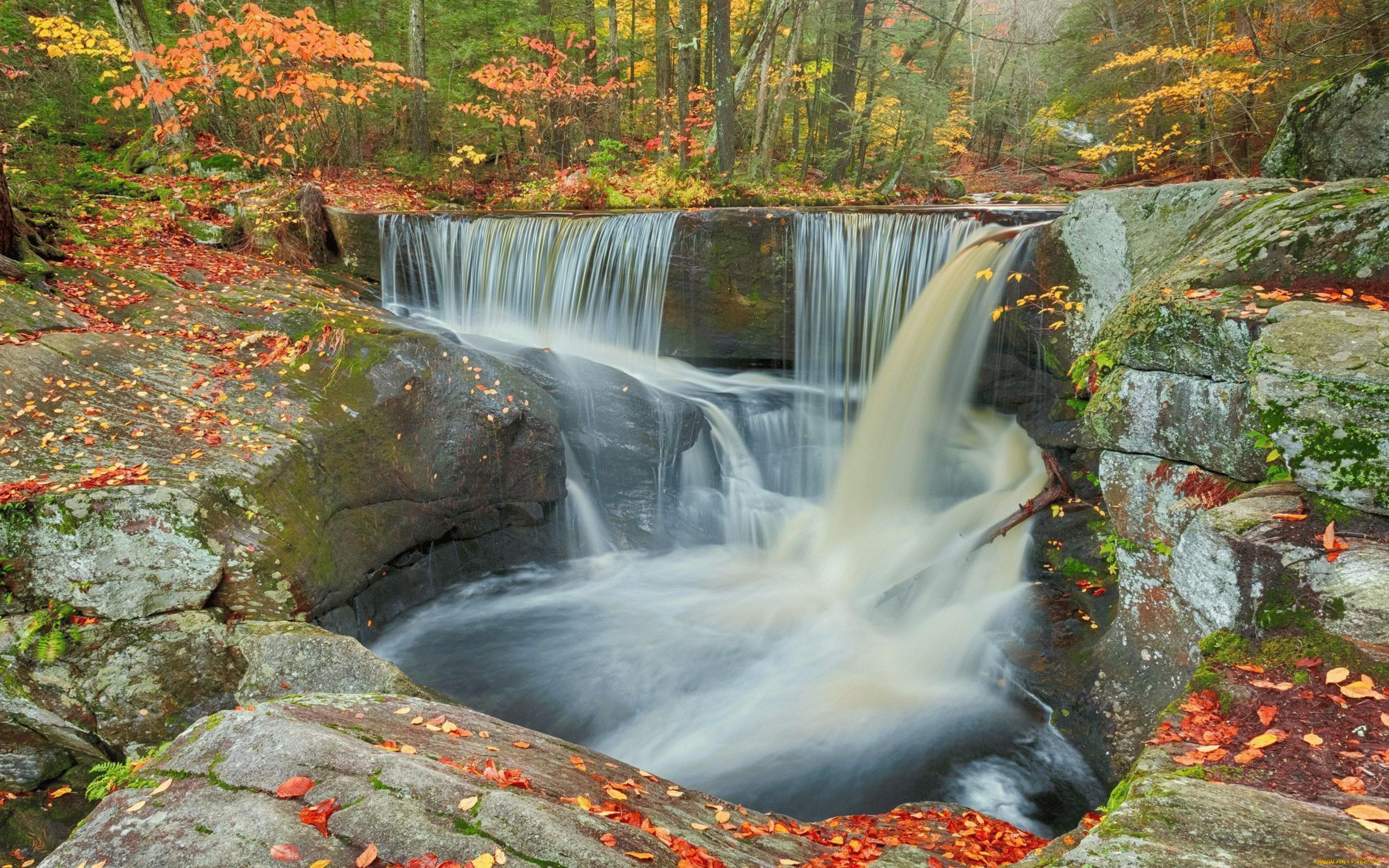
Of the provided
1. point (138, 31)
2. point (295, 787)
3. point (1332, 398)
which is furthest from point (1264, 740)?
point (138, 31)

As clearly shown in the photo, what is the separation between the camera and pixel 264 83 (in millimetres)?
11273

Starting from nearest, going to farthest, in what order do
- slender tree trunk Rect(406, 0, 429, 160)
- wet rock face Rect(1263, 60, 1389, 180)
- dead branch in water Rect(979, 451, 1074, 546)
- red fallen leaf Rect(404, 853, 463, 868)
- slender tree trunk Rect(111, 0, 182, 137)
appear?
red fallen leaf Rect(404, 853, 463, 868) < wet rock face Rect(1263, 60, 1389, 180) < dead branch in water Rect(979, 451, 1074, 546) < slender tree trunk Rect(111, 0, 182, 137) < slender tree trunk Rect(406, 0, 429, 160)

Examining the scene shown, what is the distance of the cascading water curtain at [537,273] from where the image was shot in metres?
9.66

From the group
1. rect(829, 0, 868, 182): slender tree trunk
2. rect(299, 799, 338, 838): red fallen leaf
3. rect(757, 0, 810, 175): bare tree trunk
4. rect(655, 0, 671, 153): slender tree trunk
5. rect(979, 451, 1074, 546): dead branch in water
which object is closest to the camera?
rect(299, 799, 338, 838): red fallen leaf

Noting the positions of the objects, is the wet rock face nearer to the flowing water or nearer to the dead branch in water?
the flowing water

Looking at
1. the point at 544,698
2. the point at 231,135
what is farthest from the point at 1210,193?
the point at 231,135

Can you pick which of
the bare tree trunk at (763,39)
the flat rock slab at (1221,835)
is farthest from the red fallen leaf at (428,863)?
the bare tree trunk at (763,39)

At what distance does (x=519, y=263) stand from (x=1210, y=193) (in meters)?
8.01

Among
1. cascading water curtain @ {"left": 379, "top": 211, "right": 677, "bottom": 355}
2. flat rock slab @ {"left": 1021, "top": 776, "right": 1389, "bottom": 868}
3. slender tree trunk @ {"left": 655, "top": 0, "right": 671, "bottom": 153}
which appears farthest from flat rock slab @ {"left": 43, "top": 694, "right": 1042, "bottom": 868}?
slender tree trunk @ {"left": 655, "top": 0, "right": 671, "bottom": 153}

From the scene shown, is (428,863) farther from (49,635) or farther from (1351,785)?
(49,635)

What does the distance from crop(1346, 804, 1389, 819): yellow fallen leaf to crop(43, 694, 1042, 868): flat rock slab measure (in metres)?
1.58

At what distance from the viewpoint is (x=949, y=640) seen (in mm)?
6164

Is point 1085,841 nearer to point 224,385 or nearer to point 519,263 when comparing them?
point 224,385

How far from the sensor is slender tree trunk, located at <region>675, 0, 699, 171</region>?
1220cm
